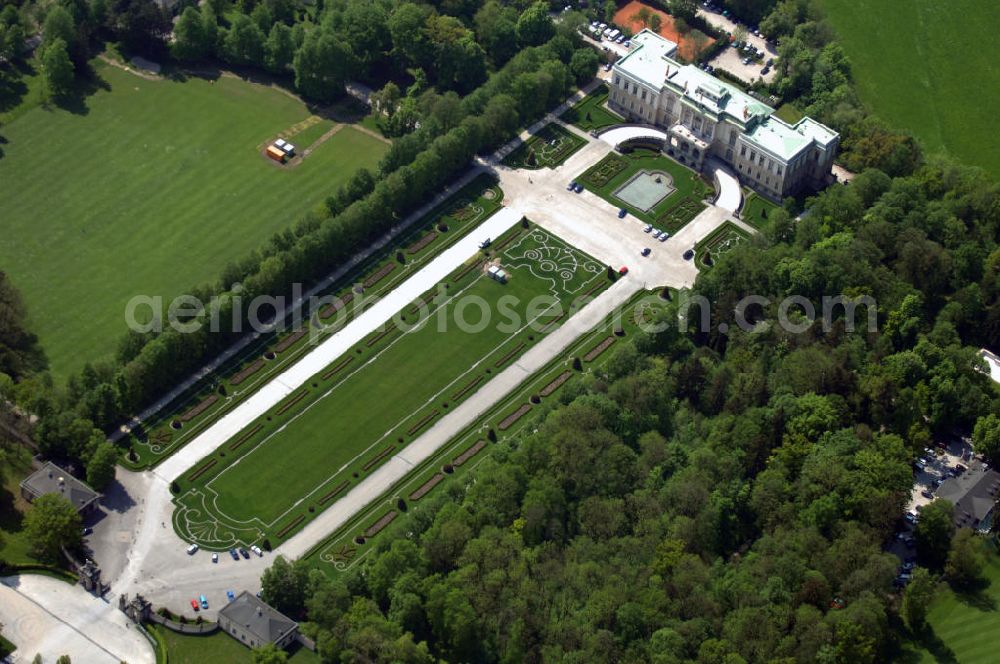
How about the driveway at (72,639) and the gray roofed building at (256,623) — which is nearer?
the gray roofed building at (256,623)

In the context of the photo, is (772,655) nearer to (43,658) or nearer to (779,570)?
(779,570)

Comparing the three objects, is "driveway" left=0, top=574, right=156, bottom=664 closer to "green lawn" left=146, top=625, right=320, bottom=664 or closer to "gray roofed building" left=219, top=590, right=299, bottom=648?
"green lawn" left=146, top=625, right=320, bottom=664

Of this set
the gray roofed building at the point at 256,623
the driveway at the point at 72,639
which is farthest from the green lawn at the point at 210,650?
the driveway at the point at 72,639

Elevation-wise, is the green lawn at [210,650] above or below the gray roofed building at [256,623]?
→ below

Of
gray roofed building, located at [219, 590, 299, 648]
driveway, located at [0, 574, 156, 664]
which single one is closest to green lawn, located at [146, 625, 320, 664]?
gray roofed building, located at [219, 590, 299, 648]

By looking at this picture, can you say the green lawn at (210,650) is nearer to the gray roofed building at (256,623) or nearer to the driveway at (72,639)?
the gray roofed building at (256,623)

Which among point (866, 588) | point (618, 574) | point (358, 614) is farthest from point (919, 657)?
point (358, 614)

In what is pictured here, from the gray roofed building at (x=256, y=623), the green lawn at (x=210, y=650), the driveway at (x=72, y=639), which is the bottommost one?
the driveway at (x=72, y=639)
